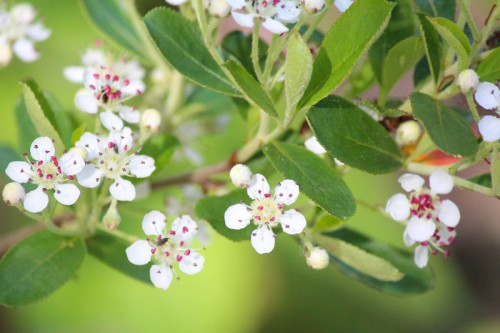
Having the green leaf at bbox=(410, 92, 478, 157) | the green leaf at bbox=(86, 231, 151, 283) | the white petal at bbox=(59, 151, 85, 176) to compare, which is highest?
the green leaf at bbox=(410, 92, 478, 157)

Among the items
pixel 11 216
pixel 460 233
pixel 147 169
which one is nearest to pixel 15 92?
pixel 11 216

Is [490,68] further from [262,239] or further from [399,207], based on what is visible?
[262,239]

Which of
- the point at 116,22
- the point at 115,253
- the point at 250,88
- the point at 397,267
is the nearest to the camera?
the point at 250,88

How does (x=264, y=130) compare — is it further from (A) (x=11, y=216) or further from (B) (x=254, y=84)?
(A) (x=11, y=216)

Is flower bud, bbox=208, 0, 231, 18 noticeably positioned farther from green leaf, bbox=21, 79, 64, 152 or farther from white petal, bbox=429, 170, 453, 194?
white petal, bbox=429, 170, 453, 194

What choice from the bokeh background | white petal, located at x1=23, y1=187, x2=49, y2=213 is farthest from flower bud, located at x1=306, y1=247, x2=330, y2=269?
the bokeh background

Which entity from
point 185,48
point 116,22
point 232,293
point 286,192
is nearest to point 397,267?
point 286,192
